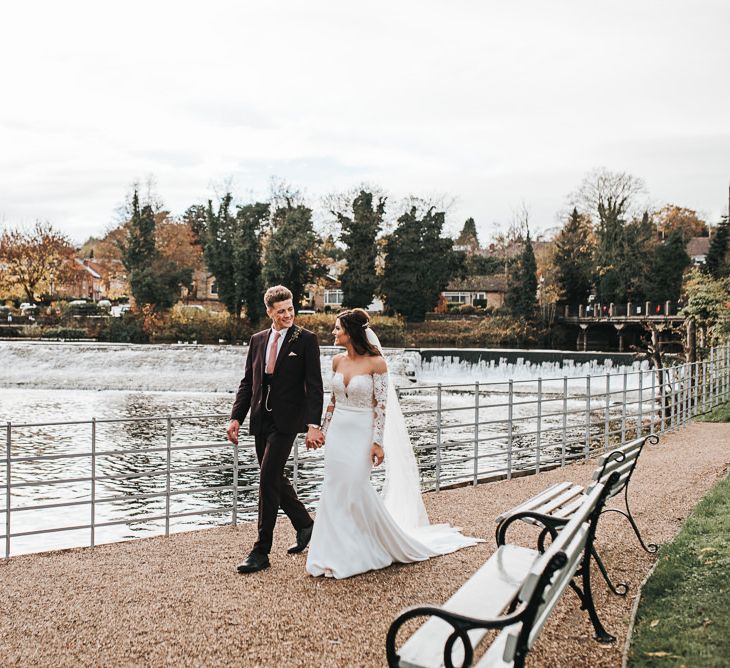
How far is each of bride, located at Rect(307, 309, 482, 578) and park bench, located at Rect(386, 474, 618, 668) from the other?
161 centimetres

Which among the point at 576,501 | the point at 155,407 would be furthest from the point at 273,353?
the point at 155,407

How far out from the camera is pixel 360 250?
189 feet

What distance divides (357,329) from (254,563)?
6.06 ft

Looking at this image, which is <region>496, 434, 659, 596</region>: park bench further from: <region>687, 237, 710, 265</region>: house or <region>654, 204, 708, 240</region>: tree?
<region>687, 237, 710, 265</region>: house

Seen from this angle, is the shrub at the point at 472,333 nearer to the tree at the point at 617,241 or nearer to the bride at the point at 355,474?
the tree at the point at 617,241

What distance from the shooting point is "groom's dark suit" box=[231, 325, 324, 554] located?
6129mm

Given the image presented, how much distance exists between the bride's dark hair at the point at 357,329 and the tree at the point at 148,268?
5561 cm

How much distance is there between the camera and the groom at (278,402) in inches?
241

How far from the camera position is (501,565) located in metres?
4.45

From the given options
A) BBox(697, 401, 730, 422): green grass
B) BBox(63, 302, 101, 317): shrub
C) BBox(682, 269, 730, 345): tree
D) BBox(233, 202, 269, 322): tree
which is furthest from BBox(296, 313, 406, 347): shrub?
BBox(697, 401, 730, 422): green grass

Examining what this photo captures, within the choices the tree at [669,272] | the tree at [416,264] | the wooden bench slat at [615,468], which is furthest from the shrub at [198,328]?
the wooden bench slat at [615,468]

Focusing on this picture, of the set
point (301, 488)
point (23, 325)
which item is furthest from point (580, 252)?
point (301, 488)

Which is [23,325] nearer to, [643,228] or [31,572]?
[643,228]

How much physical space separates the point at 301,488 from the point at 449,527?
6.99m
